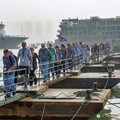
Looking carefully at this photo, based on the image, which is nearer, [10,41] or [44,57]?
[44,57]

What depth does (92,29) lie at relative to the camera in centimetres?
14200

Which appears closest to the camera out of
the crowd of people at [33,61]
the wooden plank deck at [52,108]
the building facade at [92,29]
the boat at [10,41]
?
the wooden plank deck at [52,108]

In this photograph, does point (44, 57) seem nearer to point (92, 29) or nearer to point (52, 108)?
point (52, 108)

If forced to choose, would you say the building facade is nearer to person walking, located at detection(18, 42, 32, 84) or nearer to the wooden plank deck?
person walking, located at detection(18, 42, 32, 84)

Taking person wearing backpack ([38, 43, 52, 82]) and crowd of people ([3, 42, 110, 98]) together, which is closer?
crowd of people ([3, 42, 110, 98])

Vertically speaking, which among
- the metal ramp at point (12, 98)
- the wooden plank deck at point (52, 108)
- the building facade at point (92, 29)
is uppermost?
the building facade at point (92, 29)

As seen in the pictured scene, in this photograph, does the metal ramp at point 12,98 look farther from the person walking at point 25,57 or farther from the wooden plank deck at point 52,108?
the person walking at point 25,57

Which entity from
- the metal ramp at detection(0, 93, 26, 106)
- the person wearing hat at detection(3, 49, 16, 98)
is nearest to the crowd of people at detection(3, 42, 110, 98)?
the person wearing hat at detection(3, 49, 16, 98)

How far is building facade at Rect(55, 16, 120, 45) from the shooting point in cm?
14045

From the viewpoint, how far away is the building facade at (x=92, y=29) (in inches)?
5530

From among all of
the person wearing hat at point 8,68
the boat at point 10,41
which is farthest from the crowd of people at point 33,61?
the boat at point 10,41

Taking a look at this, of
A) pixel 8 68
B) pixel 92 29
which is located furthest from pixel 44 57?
pixel 92 29

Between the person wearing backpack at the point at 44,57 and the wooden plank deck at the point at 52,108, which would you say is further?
the person wearing backpack at the point at 44,57

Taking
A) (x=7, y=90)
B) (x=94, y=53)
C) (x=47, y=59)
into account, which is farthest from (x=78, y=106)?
(x=94, y=53)
